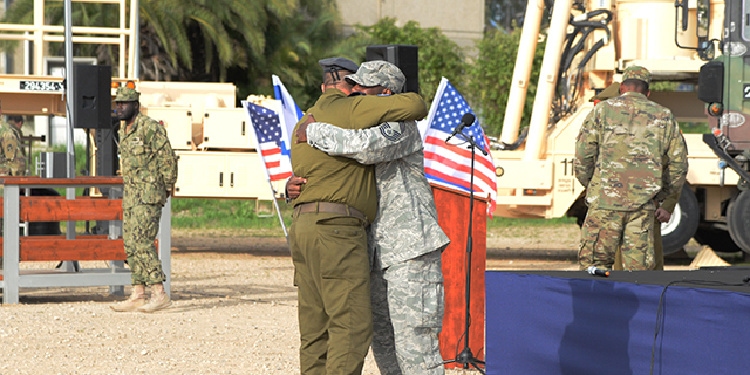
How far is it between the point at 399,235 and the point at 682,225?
32.9 feet

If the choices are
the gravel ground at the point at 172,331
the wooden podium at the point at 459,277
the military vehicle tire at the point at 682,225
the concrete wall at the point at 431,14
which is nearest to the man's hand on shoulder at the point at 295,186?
the wooden podium at the point at 459,277

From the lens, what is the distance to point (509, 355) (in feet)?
21.0

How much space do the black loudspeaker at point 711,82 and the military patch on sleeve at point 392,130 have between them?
7.45 m

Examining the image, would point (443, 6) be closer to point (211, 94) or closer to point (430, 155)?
point (211, 94)

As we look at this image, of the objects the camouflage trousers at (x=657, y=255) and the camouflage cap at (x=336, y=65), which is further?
the camouflage trousers at (x=657, y=255)

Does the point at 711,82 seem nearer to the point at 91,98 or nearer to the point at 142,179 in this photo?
the point at 142,179

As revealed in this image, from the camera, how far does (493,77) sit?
3222 centimetres

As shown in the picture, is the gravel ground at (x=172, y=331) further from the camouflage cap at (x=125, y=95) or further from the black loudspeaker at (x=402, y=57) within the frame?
the black loudspeaker at (x=402, y=57)

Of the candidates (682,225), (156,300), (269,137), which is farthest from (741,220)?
(156,300)

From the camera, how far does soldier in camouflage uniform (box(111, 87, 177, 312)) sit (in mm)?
10312

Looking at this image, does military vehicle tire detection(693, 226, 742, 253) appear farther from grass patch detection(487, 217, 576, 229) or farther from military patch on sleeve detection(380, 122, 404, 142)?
military patch on sleeve detection(380, 122, 404, 142)

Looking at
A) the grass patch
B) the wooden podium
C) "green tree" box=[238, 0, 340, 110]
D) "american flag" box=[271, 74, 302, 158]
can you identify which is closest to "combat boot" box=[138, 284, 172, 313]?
"american flag" box=[271, 74, 302, 158]

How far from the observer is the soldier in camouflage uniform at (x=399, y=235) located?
554cm

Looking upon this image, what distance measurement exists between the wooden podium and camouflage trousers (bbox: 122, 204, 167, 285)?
364 cm
